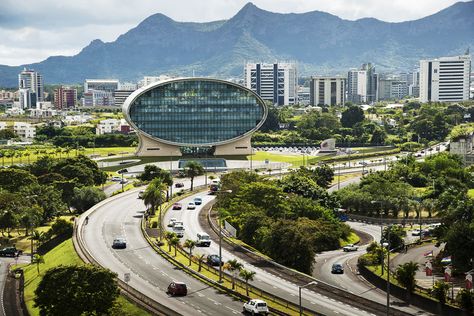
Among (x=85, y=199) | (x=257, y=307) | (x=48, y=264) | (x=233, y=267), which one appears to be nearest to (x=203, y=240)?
(x=48, y=264)

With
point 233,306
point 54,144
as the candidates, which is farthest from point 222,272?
point 54,144

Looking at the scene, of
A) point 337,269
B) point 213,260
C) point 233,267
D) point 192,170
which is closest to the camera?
point 233,267

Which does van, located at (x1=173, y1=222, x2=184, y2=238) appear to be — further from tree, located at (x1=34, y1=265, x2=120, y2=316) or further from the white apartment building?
the white apartment building

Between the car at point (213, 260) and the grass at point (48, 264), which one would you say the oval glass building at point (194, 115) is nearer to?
the grass at point (48, 264)

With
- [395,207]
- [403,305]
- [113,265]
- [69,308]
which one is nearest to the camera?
[69,308]

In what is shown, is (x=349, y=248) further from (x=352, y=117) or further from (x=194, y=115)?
(x=352, y=117)

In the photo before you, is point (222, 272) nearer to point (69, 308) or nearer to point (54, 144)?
point (69, 308)

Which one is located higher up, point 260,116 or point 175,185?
point 260,116
